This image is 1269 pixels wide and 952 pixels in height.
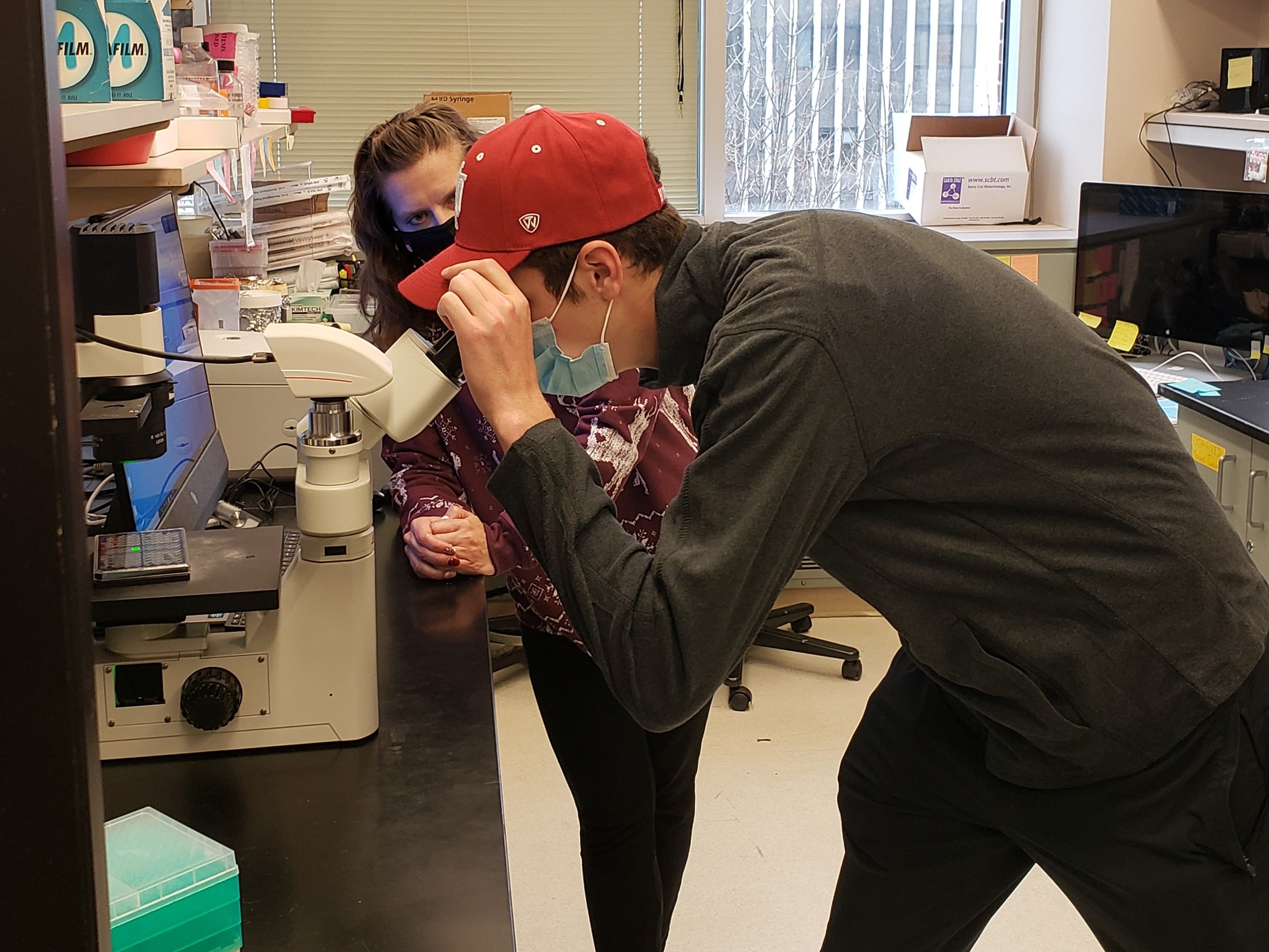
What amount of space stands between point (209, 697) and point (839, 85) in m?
3.34

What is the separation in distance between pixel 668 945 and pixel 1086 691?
4.45ft

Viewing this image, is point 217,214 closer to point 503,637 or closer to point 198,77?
point 198,77

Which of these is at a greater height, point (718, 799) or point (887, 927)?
point (887, 927)

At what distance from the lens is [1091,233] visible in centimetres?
354

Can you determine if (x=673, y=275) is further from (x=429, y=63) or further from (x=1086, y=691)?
(x=429, y=63)

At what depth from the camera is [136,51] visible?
135 centimetres

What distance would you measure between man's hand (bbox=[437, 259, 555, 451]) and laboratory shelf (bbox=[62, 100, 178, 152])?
0.35 meters

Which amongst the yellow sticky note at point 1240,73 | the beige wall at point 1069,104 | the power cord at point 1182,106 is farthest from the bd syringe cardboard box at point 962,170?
the yellow sticky note at point 1240,73

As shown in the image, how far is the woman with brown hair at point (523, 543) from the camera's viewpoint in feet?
5.33

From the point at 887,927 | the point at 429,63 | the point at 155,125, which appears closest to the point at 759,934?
the point at 887,927

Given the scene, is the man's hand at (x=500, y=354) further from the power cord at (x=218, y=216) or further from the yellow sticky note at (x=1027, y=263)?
the yellow sticky note at (x=1027, y=263)

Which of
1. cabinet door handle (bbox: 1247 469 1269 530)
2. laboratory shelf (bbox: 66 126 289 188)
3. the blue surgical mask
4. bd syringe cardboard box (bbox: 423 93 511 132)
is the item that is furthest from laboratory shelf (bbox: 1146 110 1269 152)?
laboratory shelf (bbox: 66 126 289 188)

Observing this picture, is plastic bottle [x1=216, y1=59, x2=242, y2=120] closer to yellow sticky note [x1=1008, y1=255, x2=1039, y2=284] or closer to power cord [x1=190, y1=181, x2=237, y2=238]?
power cord [x1=190, y1=181, x2=237, y2=238]

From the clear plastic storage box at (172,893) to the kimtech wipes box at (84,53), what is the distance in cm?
74
